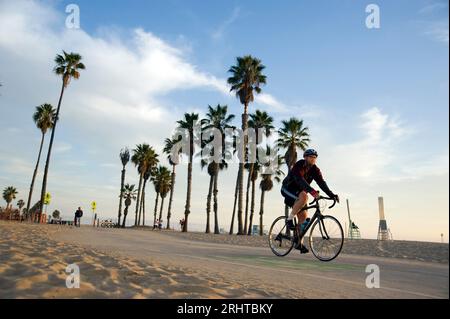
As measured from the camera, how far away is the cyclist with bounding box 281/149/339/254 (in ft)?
23.1

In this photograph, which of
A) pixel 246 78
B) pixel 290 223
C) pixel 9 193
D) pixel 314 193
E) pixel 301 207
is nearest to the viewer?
pixel 314 193

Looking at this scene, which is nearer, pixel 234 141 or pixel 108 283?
pixel 108 283

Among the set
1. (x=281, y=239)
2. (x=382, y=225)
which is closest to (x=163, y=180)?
(x=382, y=225)

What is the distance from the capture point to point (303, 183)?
23.0 feet

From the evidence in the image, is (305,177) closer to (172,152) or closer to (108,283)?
(108,283)

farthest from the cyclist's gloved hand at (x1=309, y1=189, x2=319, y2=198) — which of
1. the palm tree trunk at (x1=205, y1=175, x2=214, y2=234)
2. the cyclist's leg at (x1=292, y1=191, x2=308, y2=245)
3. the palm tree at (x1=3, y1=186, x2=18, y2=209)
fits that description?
the palm tree at (x1=3, y1=186, x2=18, y2=209)

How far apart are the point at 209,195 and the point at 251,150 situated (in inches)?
316

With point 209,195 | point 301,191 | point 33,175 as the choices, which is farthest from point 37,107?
point 301,191

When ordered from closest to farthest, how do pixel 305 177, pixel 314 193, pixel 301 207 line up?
pixel 314 193
pixel 305 177
pixel 301 207

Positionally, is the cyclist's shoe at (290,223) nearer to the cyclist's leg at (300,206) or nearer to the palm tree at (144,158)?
the cyclist's leg at (300,206)

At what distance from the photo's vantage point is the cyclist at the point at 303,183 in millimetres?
7039

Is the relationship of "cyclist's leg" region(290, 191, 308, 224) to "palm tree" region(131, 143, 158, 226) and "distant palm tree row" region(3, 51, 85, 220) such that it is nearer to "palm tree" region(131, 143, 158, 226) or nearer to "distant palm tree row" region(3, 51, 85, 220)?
"distant palm tree row" region(3, 51, 85, 220)

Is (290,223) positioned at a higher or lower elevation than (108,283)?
higher

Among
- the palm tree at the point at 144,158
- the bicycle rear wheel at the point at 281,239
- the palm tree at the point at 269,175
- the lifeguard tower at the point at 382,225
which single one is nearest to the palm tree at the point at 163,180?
the palm tree at the point at 144,158
